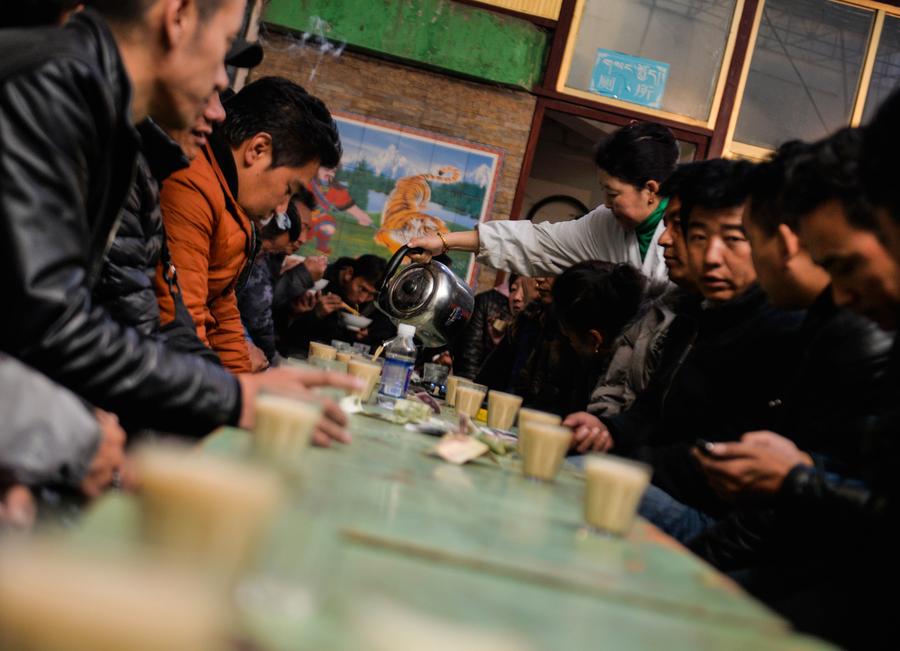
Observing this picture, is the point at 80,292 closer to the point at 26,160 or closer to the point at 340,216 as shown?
the point at 26,160

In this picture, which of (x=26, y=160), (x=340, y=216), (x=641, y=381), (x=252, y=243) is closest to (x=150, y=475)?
(x=26, y=160)

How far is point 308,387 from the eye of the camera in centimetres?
178

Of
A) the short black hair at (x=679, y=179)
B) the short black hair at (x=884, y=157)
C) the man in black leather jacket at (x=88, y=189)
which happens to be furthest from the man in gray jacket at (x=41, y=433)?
the short black hair at (x=679, y=179)

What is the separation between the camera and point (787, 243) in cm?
235

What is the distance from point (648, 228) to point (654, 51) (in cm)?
438

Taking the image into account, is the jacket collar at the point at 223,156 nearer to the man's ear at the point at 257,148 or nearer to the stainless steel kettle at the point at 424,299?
the man's ear at the point at 257,148

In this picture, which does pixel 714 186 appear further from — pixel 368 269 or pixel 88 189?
pixel 368 269

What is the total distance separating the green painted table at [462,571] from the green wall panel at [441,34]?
7.05 meters

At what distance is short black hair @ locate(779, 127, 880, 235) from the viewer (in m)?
1.84

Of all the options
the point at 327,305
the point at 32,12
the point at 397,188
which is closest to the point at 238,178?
the point at 32,12

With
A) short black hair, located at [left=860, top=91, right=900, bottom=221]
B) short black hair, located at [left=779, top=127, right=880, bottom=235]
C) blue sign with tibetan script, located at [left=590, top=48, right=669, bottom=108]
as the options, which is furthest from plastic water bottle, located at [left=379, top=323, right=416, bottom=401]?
blue sign with tibetan script, located at [left=590, top=48, right=669, bottom=108]

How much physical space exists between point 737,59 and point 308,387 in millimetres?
7467

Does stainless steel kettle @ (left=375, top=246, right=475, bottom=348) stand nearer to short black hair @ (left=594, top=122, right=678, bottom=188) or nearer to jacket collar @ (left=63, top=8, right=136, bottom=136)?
short black hair @ (left=594, top=122, right=678, bottom=188)

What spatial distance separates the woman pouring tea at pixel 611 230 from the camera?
4.04m
